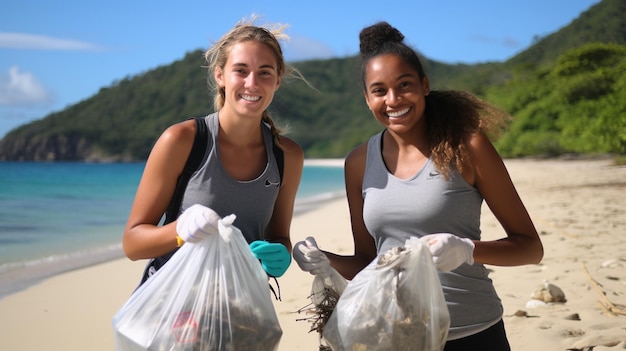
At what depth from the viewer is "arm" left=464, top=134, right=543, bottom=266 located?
216cm

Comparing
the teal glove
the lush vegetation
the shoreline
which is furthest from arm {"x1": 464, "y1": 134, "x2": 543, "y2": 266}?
the lush vegetation

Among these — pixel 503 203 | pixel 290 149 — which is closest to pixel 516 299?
pixel 503 203

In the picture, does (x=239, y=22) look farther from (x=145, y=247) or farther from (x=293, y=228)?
(x=293, y=228)

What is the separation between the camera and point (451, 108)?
2283 mm

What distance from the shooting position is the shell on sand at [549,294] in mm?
4352

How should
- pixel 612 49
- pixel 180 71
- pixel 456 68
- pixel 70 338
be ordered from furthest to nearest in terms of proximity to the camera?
pixel 456 68 → pixel 180 71 → pixel 612 49 → pixel 70 338

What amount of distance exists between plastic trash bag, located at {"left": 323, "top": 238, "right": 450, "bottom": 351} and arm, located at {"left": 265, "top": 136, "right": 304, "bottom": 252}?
0.64m

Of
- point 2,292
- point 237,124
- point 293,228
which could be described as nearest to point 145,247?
point 237,124

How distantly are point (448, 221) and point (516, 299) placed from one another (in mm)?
2698

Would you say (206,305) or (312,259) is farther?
(312,259)

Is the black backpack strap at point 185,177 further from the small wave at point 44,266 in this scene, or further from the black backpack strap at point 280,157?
the small wave at point 44,266

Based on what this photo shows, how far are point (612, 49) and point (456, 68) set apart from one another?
70.0 metres

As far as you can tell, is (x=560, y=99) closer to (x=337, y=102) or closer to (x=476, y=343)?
(x=476, y=343)

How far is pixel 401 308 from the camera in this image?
1.90 metres
